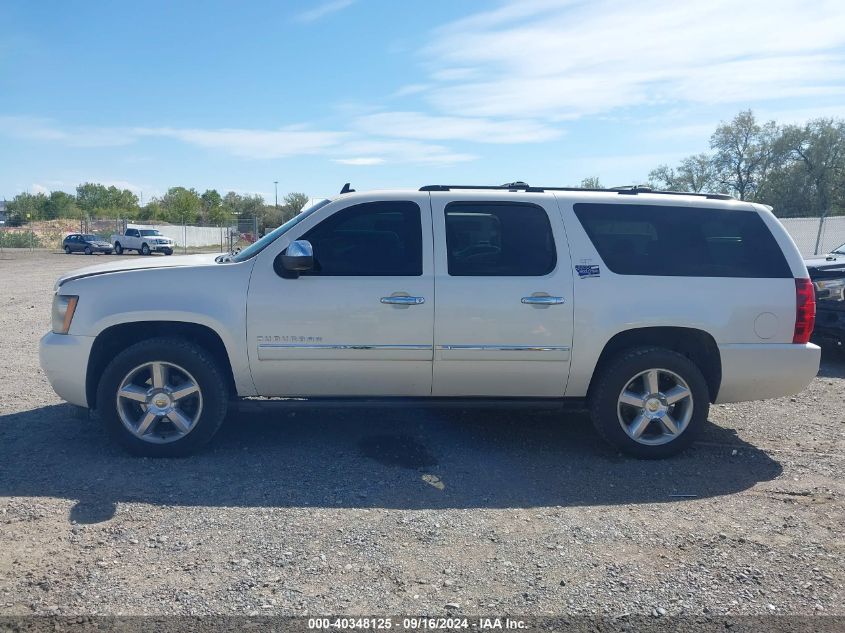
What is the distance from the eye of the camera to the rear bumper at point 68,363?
4973mm

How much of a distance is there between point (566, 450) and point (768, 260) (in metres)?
2.09

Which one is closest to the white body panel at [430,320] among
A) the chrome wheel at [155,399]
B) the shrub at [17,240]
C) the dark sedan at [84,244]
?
the chrome wheel at [155,399]

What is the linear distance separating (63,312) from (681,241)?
15.1 feet

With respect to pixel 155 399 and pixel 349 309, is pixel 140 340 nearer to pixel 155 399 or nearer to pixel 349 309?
pixel 155 399

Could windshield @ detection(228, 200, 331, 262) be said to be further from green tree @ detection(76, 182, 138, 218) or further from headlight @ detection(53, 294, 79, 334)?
green tree @ detection(76, 182, 138, 218)

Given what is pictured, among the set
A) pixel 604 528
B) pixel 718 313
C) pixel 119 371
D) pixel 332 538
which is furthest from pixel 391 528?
pixel 718 313

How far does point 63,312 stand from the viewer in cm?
504

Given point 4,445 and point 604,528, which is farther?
point 4,445

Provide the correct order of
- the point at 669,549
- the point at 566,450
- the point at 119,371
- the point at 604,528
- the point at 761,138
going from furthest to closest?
the point at 761,138 → the point at 566,450 → the point at 119,371 → the point at 604,528 → the point at 669,549

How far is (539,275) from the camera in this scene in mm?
5031

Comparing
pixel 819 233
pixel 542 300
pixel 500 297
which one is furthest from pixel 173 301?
pixel 819 233

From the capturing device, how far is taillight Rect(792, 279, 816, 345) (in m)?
5.10

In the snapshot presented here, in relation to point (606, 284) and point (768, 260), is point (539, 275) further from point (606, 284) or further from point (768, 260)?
point (768, 260)

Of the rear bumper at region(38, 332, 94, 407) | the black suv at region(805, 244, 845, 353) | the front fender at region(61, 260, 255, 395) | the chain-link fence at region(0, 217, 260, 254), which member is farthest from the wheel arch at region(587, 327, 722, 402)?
the chain-link fence at region(0, 217, 260, 254)
